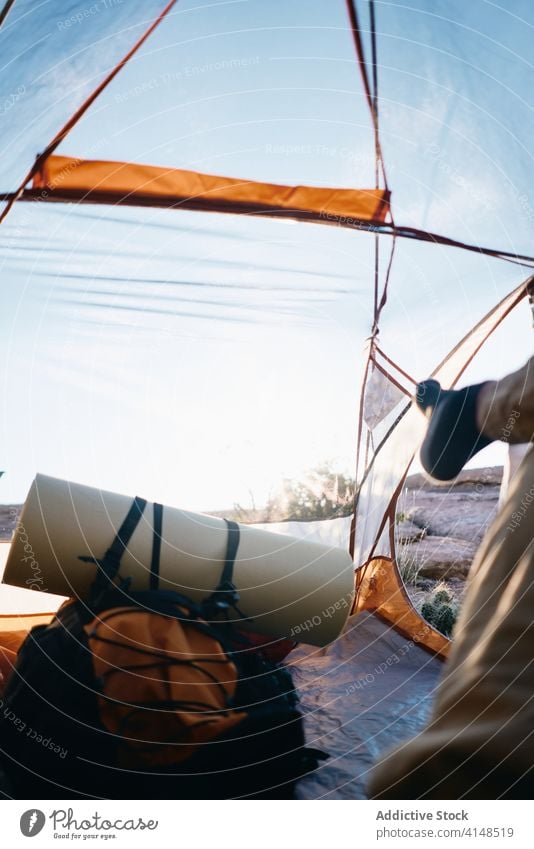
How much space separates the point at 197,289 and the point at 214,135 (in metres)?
0.70

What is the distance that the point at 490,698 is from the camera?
1.20 ft

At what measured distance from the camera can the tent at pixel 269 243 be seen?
192 centimetres

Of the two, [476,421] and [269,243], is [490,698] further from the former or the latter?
[269,243]

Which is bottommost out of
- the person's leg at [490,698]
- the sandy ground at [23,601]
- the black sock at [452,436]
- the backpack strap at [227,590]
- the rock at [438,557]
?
the sandy ground at [23,601]

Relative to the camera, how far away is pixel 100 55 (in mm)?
1895

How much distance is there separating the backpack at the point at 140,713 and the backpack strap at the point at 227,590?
6 cm

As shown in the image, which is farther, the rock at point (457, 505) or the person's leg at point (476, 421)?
the rock at point (457, 505)

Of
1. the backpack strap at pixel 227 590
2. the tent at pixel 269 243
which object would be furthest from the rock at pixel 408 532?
the backpack strap at pixel 227 590

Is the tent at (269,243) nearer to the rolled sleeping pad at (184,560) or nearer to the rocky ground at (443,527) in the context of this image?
the rolled sleeping pad at (184,560)

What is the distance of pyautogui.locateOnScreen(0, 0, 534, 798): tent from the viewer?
1.92 metres

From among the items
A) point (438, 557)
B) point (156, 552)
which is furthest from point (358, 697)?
point (438, 557)

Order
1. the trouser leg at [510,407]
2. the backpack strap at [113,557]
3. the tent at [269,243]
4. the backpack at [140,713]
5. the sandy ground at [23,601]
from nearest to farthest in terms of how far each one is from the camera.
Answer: the trouser leg at [510,407]
the backpack at [140,713]
the backpack strap at [113,557]
the tent at [269,243]
the sandy ground at [23,601]

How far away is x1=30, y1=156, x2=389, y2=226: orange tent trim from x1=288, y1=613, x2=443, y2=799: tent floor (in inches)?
78.3
